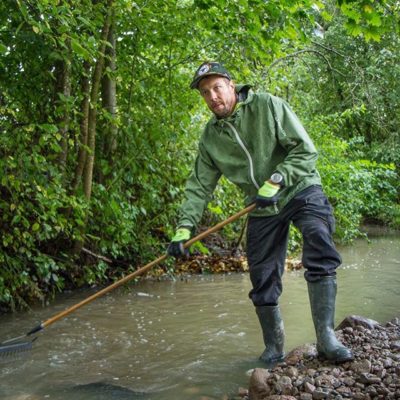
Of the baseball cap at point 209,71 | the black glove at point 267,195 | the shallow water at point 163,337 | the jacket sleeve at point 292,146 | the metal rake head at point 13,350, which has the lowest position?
the shallow water at point 163,337

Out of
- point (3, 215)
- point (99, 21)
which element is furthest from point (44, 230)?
point (99, 21)

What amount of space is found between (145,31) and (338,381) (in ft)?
14.4

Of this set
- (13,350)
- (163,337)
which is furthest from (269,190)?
(13,350)

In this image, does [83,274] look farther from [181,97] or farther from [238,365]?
[238,365]

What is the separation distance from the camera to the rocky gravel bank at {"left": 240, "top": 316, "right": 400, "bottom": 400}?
3.11 metres

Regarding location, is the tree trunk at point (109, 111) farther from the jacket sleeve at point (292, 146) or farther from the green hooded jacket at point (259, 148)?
the jacket sleeve at point (292, 146)

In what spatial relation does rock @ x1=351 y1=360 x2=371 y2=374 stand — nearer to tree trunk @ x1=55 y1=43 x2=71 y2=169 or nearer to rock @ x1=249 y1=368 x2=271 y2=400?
rock @ x1=249 y1=368 x2=271 y2=400

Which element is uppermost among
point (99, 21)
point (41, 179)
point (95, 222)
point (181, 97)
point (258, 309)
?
point (99, 21)

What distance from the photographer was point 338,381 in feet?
10.6

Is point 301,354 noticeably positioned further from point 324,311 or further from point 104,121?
point 104,121

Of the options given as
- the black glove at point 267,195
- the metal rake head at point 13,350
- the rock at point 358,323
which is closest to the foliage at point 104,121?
the metal rake head at point 13,350

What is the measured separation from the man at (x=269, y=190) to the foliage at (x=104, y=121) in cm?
126

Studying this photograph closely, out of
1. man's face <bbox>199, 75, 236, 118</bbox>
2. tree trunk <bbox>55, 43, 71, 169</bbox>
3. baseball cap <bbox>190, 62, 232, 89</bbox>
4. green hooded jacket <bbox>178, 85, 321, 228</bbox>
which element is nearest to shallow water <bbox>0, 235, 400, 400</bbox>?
green hooded jacket <bbox>178, 85, 321, 228</bbox>

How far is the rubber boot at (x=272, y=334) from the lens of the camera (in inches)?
163
